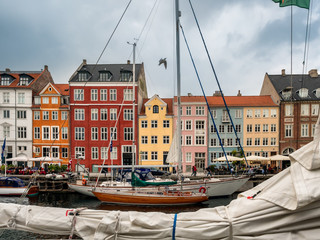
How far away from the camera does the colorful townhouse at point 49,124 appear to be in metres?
42.7

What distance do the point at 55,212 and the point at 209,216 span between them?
110 inches

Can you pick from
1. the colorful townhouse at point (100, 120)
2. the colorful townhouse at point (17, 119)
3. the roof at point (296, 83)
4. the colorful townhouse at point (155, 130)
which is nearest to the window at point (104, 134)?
the colorful townhouse at point (100, 120)

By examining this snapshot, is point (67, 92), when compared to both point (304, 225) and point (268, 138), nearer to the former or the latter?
point (268, 138)

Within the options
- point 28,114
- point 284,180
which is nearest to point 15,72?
point 28,114

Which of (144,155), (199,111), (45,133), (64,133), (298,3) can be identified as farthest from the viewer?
(64,133)

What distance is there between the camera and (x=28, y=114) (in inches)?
1693

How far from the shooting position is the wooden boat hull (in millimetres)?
20844

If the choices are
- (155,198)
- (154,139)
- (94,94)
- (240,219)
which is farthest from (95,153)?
(240,219)

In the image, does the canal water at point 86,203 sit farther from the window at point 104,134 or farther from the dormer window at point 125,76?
the dormer window at point 125,76

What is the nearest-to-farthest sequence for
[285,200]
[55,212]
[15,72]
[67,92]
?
[285,200]
[55,212]
[67,92]
[15,72]

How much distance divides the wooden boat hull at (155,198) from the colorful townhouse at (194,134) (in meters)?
21.3

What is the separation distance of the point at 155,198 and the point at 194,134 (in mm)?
22994

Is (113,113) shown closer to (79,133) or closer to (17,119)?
(79,133)

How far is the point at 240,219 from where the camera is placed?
3758 millimetres
